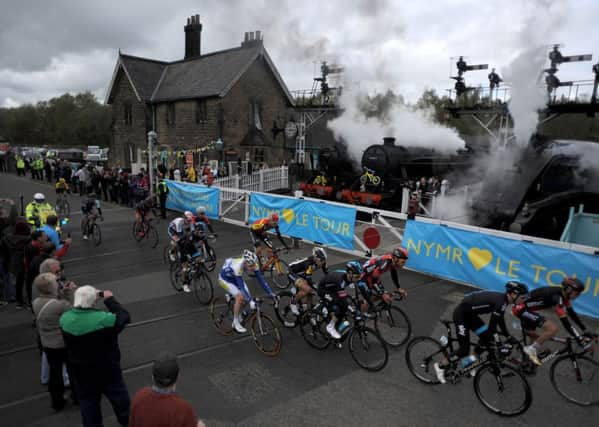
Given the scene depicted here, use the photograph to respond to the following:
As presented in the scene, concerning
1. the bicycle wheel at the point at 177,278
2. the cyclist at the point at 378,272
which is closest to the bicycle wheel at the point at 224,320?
the bicycle wheel at the point at 177,278

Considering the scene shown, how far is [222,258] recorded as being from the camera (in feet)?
39.3

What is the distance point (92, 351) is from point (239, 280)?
9.45ft

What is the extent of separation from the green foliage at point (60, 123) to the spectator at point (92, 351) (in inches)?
3332

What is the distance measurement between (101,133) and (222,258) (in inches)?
3105

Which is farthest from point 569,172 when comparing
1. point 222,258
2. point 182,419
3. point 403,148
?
point 182,419

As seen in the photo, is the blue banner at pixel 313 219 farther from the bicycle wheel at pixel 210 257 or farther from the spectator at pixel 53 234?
→ the spectator at pixel 53 234

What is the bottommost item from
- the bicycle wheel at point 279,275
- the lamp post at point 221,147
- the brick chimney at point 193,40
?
the bicycle wheel at point 279,275

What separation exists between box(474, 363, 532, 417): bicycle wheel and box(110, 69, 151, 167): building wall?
3019 cm

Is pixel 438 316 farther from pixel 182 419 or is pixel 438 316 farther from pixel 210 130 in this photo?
pixel 210 130

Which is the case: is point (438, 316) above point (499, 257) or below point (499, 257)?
below

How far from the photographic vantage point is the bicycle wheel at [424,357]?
18.5 feet

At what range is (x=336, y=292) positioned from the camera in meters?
6.21

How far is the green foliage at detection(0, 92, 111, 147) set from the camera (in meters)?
80.5

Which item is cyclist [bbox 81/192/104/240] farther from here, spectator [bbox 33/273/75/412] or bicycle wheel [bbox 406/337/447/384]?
bicycle wheel [bbox 406/337/447/384]
